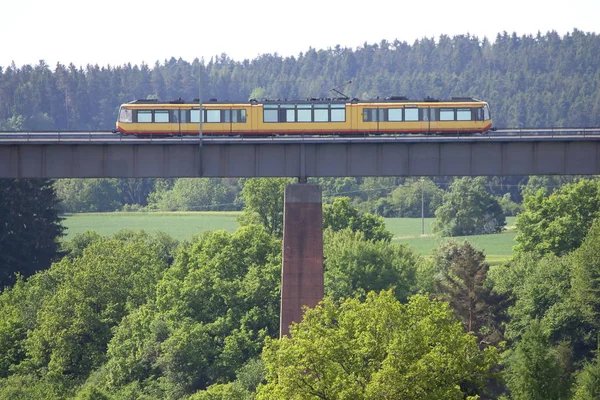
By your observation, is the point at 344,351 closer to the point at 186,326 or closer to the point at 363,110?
the point at 363,110

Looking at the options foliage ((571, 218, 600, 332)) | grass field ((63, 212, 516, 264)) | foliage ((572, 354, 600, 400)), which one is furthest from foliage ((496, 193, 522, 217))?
foliage ((572, 354, 600, 400))

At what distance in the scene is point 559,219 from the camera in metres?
110

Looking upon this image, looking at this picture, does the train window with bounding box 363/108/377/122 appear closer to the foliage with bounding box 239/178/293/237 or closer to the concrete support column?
the concrete support column

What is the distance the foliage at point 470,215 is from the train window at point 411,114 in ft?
296

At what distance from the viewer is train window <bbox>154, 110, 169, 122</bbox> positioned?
75.0 meters

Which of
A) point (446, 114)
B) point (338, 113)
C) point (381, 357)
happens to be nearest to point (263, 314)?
point (338, 113)

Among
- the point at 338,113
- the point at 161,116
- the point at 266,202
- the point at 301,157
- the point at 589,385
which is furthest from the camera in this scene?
the point at 266,202

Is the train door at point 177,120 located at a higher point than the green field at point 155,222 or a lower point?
higher

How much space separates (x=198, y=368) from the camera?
8175 centimetres

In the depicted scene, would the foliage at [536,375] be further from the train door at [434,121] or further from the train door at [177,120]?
the train door at [177,120]

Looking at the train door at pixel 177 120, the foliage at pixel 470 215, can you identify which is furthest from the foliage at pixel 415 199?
the train door at pixel 177 120

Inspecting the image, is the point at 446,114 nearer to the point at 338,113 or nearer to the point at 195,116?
the point at 338,113

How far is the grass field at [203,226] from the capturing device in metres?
148

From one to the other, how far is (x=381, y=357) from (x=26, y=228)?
65543 mm
